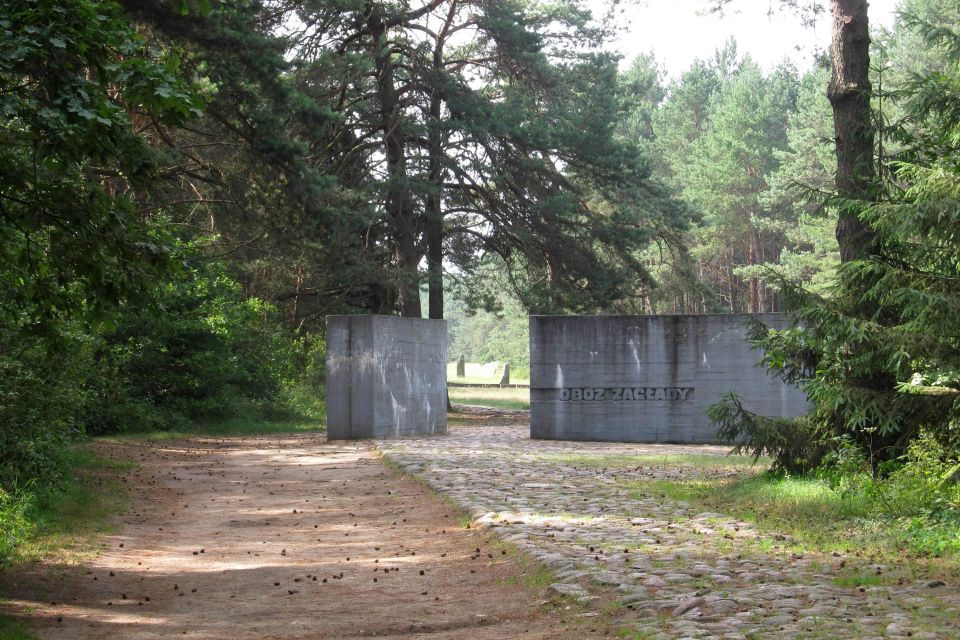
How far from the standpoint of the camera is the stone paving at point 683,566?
615cm

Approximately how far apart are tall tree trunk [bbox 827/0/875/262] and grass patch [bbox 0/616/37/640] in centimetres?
917

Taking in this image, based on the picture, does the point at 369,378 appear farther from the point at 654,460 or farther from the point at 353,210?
the point at 654,460

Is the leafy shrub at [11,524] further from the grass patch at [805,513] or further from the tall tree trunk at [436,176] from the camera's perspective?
the tall tree trunk at [436,176]

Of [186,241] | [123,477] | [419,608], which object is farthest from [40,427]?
[186,241]

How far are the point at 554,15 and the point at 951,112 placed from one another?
64.0 ft

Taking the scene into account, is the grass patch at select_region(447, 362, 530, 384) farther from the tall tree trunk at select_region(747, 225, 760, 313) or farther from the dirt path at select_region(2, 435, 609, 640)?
the dirt path at select_region(2, 435, 609, 640)

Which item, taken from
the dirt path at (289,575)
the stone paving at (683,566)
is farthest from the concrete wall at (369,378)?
the dirt path at (289,575)

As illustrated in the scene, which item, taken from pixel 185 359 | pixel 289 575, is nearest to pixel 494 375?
pixel 185 359

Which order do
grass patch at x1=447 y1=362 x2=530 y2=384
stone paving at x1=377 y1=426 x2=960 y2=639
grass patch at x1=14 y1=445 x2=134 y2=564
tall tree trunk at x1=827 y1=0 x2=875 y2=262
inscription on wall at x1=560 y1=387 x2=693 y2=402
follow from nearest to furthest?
stone paving at x1=377 y1=426 x2=960 y2=639, grass patch at x1=14 y1=445 x2=134 y2=564, tall tree trunk at x1=827 y1=0 x2=875 y2=262, inscription on wall at x1=560 y1=387 x2=693 y2=402, grass patch at x1=447 y1=362 x2=530 y2=384

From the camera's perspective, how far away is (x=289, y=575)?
8523 millimetres

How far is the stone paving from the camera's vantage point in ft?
20.2

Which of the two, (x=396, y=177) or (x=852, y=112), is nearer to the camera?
(x=852, y=112)

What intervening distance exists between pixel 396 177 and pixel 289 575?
17035 mm

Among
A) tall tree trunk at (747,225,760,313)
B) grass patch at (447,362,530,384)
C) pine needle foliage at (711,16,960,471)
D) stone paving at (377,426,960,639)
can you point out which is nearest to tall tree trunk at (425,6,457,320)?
stone paving at (377,426,960,639)
